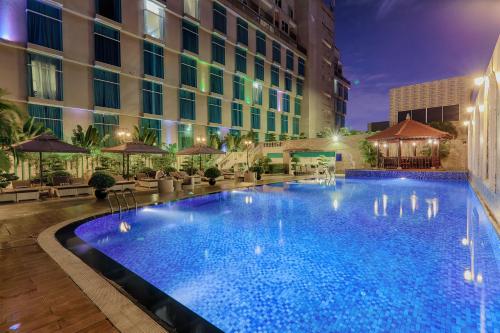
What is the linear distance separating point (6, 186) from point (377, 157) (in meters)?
21.8

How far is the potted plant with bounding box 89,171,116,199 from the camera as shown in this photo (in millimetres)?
8961

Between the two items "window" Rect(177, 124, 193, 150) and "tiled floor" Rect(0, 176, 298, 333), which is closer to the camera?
"tiled floor" Rect(0, 176, 298, 333)

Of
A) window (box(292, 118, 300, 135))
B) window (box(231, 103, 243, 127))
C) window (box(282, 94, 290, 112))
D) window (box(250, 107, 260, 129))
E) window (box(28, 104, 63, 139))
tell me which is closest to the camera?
window (box(28, 104, 63, 139))

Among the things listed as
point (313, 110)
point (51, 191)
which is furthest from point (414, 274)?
point (313, 110)

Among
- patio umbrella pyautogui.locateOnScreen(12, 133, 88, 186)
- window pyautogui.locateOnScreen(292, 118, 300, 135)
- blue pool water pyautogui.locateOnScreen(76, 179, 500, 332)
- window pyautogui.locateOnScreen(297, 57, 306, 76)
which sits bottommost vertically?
blue pool water pyautogui.locateOnScreen(76, 179, 500, 332)

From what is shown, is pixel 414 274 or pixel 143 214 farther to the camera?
pixel 143 214

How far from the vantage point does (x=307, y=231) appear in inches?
239

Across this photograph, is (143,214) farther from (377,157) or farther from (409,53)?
(409,53)

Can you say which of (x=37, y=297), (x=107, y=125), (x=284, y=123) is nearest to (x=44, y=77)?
(x=107, y=125)

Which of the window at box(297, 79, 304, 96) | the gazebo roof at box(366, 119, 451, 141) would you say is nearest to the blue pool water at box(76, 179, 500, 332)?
the gazebo roof at box(366, 119, 451, 141)

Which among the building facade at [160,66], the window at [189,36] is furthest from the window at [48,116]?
the window at [189,36]

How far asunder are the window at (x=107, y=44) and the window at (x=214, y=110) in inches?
357

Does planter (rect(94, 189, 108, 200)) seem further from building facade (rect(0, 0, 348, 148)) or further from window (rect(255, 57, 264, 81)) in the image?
window (rect(255, 57, 264, 81))

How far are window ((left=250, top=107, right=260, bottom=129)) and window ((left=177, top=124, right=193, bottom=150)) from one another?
8720 mm
